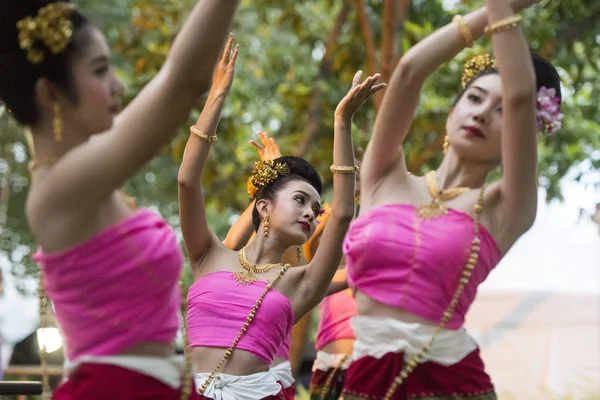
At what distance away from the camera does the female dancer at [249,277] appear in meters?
3.20

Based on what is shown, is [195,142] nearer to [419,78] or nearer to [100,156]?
[419,78]

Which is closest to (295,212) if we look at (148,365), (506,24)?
(506,24)

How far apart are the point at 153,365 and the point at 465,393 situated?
105cm

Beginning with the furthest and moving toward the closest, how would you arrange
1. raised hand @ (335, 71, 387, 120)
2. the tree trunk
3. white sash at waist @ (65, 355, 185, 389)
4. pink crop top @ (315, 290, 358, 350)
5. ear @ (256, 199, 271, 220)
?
1. the tree trunk
2. pink crop top @ (315, 290, 358, 350)
3. ear @ (256, 199, 271, 220)
4. raised hand @ (335, 71, 387, 120)
5. white sash at waist @ (65, 355, 185, 389)

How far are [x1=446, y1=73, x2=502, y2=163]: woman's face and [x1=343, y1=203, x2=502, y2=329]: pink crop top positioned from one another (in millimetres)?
223

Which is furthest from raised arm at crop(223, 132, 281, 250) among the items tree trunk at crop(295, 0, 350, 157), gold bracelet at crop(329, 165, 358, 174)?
tree trunk at crop(295, 0, 350, 157)

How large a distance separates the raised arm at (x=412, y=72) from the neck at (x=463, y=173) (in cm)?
20

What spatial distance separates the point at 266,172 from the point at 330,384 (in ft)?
4.31

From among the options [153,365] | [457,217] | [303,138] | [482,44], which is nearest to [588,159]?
[482,44]

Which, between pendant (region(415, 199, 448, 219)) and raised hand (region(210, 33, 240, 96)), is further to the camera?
raised hand (region(210, 33, 240, 96))

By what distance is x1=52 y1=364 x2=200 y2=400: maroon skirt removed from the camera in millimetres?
2137

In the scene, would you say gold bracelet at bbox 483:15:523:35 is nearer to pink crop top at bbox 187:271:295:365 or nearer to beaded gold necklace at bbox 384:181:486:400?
beaded gold necklace at bbox 384:181:486:400

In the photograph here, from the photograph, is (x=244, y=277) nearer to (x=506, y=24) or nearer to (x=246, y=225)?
(x=246, y=225)

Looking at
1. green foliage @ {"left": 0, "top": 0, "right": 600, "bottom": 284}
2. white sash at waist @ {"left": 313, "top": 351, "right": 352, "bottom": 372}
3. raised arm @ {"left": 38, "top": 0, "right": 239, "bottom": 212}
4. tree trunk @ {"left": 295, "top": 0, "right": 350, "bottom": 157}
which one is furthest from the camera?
tree trunk @ {"left": 295, "top": 0, "right": 350, "bottom": 157}
